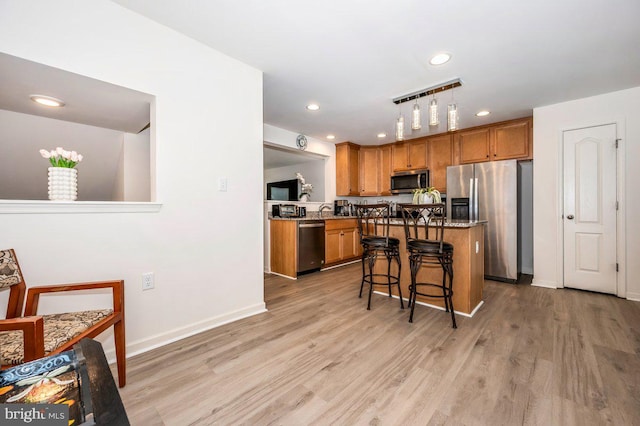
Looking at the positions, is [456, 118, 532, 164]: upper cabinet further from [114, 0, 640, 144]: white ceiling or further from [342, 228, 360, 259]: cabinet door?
[342, 228, 360, 259]: cabinet door

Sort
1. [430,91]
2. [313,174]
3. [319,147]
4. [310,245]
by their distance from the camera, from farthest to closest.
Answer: [313,174]
[319,147]
[310,245]
[430,91]

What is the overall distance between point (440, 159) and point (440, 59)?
2404mm

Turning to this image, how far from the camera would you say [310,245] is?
401cm

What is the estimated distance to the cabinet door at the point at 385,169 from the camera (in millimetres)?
5145

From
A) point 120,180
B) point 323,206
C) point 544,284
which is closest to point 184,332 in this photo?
point 120,180

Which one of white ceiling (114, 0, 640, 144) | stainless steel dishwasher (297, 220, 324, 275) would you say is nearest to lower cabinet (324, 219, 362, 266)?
stainless steel dishwasher (297, 220, 324, 275)

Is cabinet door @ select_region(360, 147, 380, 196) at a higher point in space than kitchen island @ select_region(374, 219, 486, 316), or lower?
higher

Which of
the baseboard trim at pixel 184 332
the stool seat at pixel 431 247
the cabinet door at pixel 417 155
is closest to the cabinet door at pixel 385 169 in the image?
the cabinet door at pixel 417 155

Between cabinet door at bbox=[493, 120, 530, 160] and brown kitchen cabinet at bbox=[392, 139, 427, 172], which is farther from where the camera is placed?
brown kitchen cabinet at bbox=[392, 139, 427, 172]

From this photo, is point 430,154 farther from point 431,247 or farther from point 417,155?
point 431,247

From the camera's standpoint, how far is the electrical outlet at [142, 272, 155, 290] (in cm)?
187

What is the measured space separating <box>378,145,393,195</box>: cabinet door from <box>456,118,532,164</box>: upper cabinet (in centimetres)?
126

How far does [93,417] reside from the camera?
530mm

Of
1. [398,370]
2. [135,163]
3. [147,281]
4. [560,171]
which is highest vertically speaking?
[135,163]
